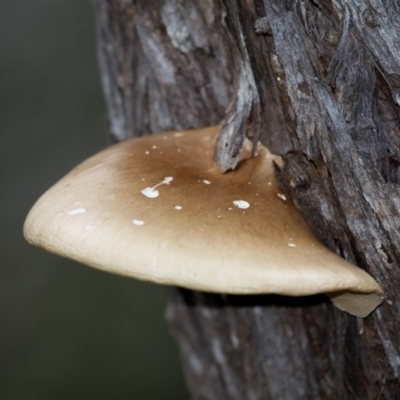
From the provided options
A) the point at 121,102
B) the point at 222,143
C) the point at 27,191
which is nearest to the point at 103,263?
the point at 222,143

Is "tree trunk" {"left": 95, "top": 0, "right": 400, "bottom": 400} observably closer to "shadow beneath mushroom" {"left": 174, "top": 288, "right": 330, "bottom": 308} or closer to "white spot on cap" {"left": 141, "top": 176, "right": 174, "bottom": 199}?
"shadow beneath mushroom" {"left": 174, "top": 288, "right": 330, "bottom": 308}

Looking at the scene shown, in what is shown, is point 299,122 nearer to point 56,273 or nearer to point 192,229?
point 192,229

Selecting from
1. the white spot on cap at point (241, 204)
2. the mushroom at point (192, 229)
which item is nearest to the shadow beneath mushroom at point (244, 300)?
the mushroom at point (192, 229)

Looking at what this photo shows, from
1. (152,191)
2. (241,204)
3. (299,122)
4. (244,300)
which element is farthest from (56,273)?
(299,122)

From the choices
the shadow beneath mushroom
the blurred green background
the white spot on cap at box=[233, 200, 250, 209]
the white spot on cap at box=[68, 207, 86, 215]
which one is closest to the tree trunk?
the shadow beneath mushroom

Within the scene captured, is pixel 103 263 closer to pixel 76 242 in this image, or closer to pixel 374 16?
pixel 76 242

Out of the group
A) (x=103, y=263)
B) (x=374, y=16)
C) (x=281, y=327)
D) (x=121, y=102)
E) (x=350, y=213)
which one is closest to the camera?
(x=103, y=263)

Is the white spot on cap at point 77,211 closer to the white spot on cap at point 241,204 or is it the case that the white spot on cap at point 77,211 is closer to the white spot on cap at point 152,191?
the white spot on cap at point 152,191
